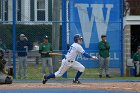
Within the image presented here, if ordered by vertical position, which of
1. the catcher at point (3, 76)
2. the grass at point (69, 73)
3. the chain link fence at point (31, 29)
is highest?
the chain link fence at point (31, 29)

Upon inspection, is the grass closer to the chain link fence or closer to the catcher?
the chain link fence

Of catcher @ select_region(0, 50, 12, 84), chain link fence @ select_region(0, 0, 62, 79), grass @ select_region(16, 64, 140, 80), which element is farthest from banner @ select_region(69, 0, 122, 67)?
catcher @ select_region(0, 50, 12, 84)

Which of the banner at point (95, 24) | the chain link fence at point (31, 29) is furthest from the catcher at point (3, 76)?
the banner at point (95, 24)

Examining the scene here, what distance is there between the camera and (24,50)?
22.8 metres

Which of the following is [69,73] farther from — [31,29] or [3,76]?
[3,76]

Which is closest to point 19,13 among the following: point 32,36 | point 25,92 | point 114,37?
point 32,36

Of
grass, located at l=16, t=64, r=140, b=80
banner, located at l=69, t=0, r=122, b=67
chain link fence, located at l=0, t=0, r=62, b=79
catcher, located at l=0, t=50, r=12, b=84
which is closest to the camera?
catcher, located at l=0, t=50, r=12, b=84

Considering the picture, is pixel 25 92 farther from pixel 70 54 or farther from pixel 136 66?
pixel 136 66

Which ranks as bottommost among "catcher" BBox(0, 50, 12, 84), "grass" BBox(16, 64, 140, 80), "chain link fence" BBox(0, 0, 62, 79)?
"grass" BBox(16, 64, 140, 80)

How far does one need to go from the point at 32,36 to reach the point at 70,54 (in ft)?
17.1

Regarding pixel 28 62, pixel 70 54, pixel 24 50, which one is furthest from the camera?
pixel 28 62

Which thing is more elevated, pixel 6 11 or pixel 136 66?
pixel 6 11

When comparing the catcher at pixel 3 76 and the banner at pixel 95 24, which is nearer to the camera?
the catcher at pixel 3 76

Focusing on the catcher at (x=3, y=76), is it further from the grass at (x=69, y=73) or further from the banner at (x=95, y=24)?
the banner at (x=95, y=24)
